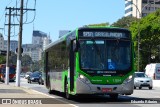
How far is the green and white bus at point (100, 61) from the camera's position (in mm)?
21375

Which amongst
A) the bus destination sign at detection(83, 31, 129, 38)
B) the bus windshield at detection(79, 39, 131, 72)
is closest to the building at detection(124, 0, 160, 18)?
the bus destination sign at detection(83, 31, 129, 38)

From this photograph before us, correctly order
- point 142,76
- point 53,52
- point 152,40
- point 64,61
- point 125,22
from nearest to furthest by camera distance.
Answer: point 64,61
point 53,52
point 142,76
point 152,40
point 125,22

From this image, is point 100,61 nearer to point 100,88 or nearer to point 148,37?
point 100,88

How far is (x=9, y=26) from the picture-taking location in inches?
2314

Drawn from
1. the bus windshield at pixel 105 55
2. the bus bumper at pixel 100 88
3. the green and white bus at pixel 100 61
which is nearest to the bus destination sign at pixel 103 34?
the green and white bus at pixel 100 61

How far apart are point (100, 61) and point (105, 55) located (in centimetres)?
34

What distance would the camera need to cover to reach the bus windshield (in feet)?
70.5

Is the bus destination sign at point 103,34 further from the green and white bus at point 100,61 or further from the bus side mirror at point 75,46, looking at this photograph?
the bus side mirror at point 75,46

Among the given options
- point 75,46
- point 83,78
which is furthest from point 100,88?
point 75,46

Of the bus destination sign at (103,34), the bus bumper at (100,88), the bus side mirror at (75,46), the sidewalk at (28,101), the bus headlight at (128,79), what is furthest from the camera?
the bus destination sign at (103,34)

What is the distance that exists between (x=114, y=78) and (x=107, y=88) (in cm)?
54

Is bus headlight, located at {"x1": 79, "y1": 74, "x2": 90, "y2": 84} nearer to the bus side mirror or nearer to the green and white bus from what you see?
the green and white bus

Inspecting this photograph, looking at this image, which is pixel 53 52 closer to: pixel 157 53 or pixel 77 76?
pixel 77 76

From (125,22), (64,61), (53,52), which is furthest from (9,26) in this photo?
(125,22)
